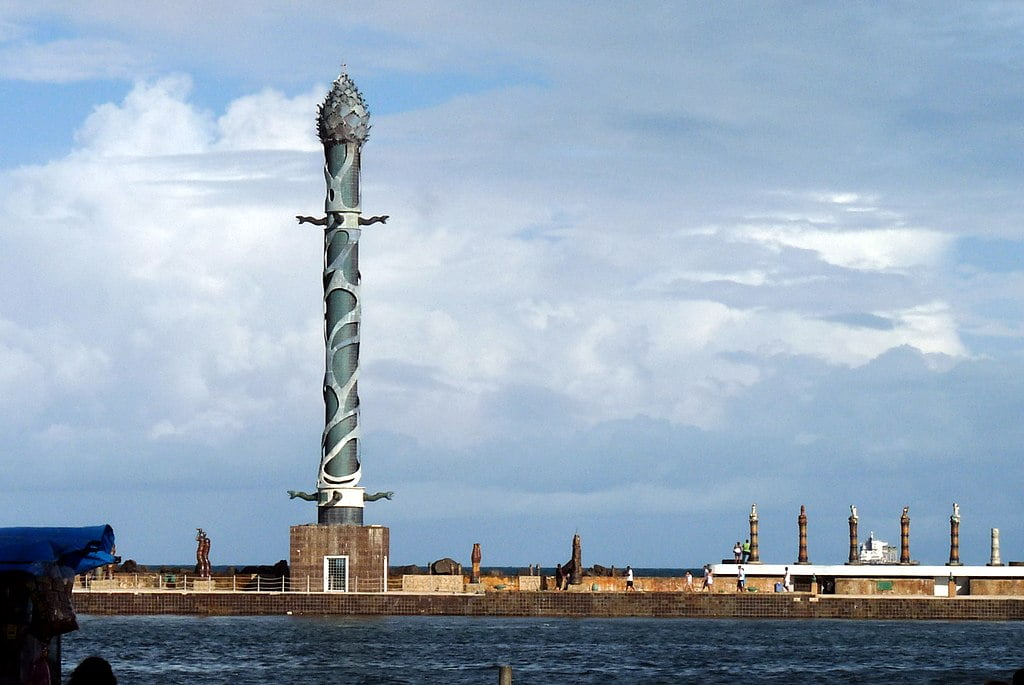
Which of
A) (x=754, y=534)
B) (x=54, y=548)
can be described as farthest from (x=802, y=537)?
(x=54, y=548)

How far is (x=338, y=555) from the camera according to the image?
71.4 meters

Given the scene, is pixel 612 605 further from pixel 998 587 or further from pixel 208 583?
pixel 998 587

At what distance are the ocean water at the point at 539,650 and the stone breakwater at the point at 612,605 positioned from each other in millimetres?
470

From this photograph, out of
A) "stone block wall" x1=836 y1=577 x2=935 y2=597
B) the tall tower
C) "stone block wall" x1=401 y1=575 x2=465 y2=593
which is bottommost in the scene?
"stone block wall" x1=836 y1=577 x2=935 y2=597

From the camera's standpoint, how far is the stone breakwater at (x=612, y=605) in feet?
242

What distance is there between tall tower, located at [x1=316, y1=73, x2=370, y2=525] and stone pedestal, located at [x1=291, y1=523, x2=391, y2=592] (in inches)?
22.2

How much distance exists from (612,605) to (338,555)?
11559mm

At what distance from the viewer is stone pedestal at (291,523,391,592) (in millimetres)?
71188

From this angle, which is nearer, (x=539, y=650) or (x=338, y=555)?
(x=539, y=650)

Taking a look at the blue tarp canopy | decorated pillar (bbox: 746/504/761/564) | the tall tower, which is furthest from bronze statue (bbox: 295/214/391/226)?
the blue tarp canopy

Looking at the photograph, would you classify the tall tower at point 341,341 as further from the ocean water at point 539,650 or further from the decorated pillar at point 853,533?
the decorated pillar at point 853,533

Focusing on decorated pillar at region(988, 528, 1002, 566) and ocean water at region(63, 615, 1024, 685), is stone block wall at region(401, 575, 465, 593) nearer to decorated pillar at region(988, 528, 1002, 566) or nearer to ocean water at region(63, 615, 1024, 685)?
ocean water at region(63, 615, 1024, 685)

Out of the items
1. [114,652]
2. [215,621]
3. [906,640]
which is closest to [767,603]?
[906,640]

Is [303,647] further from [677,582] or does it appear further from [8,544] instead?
[8,544]
